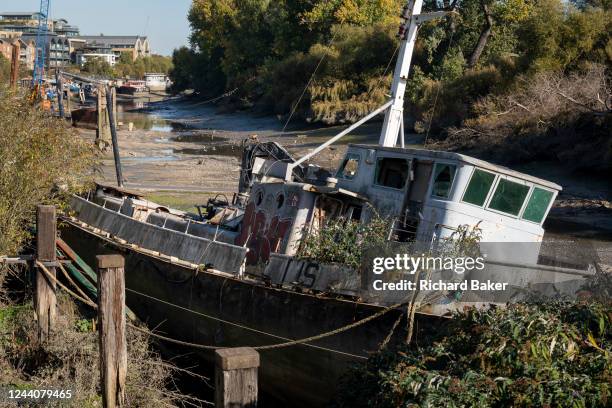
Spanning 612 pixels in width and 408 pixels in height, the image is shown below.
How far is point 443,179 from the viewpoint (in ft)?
45.2

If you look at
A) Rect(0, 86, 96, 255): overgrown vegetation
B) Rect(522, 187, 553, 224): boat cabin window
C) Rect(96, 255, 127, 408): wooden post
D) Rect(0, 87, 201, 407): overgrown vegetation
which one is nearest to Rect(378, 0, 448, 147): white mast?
Rect(522, 187, 553, 224): boat cabin window

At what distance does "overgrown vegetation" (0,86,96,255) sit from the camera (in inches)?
646

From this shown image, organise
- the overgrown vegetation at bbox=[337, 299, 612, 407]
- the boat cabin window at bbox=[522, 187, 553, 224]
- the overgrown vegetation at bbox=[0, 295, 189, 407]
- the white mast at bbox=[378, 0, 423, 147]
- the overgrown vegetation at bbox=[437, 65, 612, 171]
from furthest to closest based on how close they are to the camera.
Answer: the overgrown vegetation at bbox=[437, 65, 612, 171]
the white mast at bbox=[378, 0, 423, 147]
the boat cabin window at bbox=[522, 187, 553, 224]
the overgrown vegetation at bbox=[0, 295, 189, 407]
the overgrown vegetation at bbox=[337, 299, 612, 407]

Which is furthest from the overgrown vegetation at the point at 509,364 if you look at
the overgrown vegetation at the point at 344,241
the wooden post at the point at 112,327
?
the overgrown vegetation at the point at 344,241

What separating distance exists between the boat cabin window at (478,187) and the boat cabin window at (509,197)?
0.58 feet

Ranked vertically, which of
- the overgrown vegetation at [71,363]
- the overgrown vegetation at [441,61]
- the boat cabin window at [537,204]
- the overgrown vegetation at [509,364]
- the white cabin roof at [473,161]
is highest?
the overgrown vegetation at [441,61]

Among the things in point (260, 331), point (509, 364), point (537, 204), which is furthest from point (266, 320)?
point (509, 364)

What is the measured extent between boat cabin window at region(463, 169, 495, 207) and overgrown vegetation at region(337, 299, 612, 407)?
5803 mm

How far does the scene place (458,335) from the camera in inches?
302

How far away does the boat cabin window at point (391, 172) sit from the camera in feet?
47.9

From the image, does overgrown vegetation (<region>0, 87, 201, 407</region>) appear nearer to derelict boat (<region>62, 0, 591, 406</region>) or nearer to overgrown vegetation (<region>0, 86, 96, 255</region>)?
overgrown vegetation (<region>0, 86, 96, 255</region>)

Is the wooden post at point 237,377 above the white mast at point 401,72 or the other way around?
the other way around

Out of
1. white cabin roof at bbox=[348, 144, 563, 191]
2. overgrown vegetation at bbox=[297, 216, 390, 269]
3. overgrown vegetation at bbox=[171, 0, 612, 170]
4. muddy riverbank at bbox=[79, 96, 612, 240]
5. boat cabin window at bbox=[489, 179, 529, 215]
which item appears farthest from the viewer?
overgrown vegetation at bbox=[171, 0, 612, 170]

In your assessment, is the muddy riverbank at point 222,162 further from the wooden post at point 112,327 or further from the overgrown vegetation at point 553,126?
the wooden post at point 112,327
